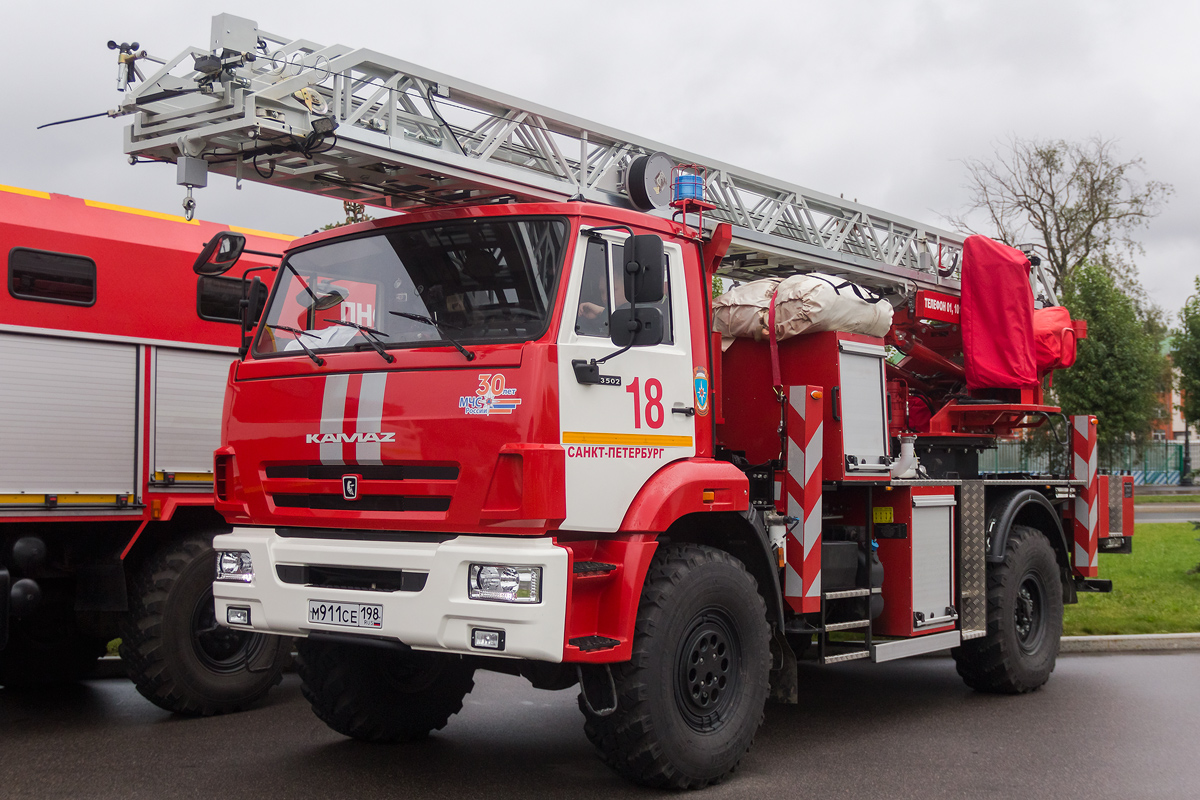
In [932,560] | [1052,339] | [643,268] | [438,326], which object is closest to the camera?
[643,268]

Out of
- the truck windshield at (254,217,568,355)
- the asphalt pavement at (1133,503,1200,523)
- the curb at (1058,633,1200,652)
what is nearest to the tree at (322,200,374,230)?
the truck windshield at (254,217,568,355)

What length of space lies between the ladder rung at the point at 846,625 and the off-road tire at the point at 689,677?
3.15 feet

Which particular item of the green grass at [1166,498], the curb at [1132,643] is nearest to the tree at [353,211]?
the curb at [1132,643]

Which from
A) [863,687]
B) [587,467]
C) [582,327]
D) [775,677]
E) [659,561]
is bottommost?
[863,687]

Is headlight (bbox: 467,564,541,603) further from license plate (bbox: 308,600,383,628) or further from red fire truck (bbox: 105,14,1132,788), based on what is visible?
license plate (bbox: 308,600,383,628)

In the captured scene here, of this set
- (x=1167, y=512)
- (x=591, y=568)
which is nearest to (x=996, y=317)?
(x=591, y=568)

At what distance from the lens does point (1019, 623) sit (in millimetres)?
8633

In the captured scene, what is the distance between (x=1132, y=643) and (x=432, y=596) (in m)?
7.71

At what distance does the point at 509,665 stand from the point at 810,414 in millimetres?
2348

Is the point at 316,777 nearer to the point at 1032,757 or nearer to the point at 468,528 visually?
the point at 468,528

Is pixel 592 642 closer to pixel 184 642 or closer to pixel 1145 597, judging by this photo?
pixel 184 642

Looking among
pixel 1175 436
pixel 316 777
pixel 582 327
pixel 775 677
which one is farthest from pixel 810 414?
pixel 1175 436

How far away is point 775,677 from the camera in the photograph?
644 cm

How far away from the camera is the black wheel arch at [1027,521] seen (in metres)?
8.35
